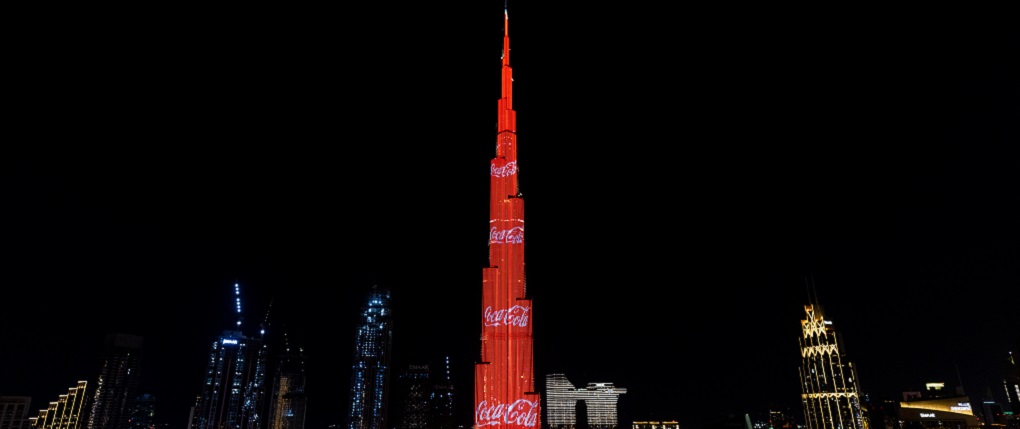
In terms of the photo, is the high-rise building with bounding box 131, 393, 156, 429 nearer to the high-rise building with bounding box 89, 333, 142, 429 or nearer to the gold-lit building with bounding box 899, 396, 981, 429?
the high-rise building with bounding box 89, 333, 142, 429

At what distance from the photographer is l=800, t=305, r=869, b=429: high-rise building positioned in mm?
107438

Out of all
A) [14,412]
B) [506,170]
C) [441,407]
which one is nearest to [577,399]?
[441,407]

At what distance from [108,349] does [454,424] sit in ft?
250

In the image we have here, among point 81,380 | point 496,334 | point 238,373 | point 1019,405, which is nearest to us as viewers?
point 496,334

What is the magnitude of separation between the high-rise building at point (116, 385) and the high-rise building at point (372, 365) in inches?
1846

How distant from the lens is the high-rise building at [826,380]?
4230 inches

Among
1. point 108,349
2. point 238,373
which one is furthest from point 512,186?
point 108,349

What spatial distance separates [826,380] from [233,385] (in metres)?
108

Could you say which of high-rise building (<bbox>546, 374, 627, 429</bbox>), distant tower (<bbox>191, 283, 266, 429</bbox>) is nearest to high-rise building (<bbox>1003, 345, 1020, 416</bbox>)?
high-rise building (<bbox>546, 374, 627, 429</bbox>)

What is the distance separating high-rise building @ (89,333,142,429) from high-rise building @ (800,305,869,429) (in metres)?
138

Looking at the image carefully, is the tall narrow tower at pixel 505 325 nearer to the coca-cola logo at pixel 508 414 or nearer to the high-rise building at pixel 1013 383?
the coca-cola logo at pixel 508 414

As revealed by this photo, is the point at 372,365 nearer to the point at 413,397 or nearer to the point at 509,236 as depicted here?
the point at 413,397

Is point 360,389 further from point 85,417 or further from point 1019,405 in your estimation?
point 1019,405

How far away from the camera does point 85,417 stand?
119m
